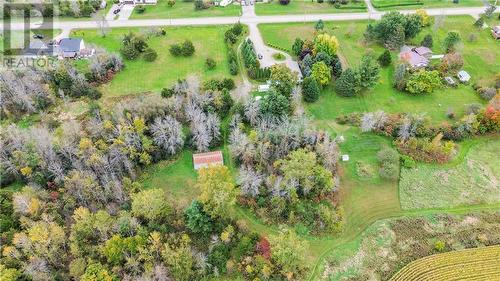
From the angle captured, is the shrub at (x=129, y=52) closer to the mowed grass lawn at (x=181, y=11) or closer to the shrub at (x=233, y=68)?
the mowed grass lawn at (x=181, y=11)

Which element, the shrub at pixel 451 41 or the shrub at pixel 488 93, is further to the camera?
the shrub at pixel 451 41

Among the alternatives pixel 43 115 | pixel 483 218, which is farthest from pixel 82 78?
pixel 483 218

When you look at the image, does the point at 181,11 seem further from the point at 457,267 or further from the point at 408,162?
the point at 457,267

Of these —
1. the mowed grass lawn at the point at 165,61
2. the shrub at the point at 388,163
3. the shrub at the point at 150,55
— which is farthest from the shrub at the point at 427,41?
the shrub at the point at 150,55

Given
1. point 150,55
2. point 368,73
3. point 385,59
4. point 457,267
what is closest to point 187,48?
point 150,55

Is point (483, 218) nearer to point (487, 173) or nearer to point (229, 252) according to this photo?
point (487, 173)

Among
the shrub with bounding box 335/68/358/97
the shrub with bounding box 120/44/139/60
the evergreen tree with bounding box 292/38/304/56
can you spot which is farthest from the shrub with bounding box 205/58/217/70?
the shrub with bounding box 335/68/358/97
